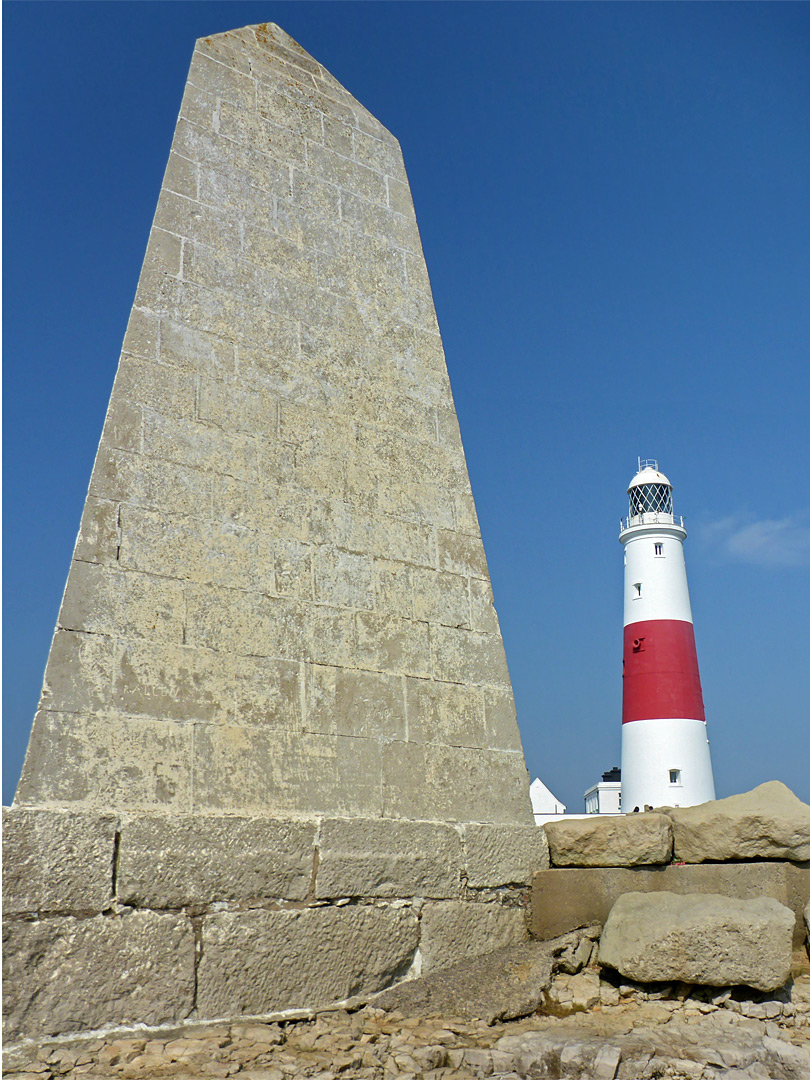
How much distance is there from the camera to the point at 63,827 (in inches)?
131

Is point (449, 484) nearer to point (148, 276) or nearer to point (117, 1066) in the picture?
point (148, 276)

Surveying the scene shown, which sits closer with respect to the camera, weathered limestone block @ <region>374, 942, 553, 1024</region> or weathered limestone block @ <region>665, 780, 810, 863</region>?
weathered limestone block @ <region>374, 942, 553, 1024</region>

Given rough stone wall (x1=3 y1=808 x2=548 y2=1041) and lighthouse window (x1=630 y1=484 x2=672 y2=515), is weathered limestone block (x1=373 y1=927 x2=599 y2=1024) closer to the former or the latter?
rough stone wall (x1=3 y1=808 x2=548 y2=1041)

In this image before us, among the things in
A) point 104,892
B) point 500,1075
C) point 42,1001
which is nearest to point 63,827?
point 104,892

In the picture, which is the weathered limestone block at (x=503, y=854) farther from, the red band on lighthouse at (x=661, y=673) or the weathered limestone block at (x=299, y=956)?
the red band on lighthouse at (x=661, y=673)

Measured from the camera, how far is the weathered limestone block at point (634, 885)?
14.2ft

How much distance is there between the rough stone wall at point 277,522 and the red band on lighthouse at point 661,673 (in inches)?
649

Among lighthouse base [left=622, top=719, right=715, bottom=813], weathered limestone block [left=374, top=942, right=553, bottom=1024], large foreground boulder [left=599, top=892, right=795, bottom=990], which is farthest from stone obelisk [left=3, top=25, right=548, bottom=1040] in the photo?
lighthouse base [left=622, top=719, right=715, bottom=813]

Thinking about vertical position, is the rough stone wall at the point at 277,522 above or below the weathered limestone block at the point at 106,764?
above

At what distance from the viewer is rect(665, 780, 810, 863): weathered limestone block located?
435 cm

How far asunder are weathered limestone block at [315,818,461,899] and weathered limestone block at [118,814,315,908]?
0.11 metres

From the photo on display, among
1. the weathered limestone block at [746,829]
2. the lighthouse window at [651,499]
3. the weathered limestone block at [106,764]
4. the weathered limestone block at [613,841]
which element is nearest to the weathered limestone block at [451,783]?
the weathered limestone block at [613,841]

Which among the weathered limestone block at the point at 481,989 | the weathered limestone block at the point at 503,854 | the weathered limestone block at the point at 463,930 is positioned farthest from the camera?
the weathered limestone block at the point at 503,854

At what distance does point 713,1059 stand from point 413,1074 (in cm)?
110
